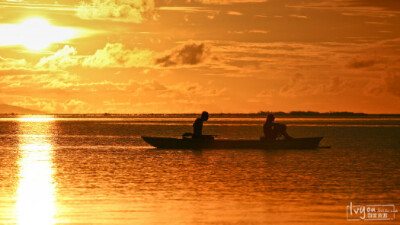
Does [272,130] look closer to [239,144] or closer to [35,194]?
[239,144]

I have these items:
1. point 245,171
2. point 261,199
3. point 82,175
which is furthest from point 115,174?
point 261,199

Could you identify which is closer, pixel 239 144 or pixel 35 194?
pixel 35 194

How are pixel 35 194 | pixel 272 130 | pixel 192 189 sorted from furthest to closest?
pixel 272 130, pixel 192 189, pixel 35 194

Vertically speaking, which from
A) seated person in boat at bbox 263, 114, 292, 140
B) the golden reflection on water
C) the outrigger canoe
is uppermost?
seated person in boat at bbox 263, 114, 292, 140

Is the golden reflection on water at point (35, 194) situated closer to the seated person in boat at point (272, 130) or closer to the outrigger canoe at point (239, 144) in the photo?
the outrigger canoe at point (239, 144)

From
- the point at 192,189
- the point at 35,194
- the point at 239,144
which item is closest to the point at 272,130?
the point at 239,144

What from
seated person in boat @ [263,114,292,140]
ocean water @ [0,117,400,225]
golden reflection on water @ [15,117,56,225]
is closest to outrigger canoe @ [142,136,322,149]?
seated person in boat @ [263,114,292,140]

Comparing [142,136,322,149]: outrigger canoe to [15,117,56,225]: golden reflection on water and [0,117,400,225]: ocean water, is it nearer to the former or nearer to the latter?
[0,117,400,225]: ocean water

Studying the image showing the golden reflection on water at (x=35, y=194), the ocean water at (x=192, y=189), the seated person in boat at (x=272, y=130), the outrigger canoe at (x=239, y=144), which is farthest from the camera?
the outrigger canoe at (x=239, y=144)

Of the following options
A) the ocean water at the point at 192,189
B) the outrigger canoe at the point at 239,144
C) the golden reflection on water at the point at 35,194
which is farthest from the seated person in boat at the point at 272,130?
the golden reflection on water at the point at 35,194

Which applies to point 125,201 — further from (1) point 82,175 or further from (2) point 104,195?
(1) point 82,175

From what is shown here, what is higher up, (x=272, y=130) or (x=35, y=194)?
(x=272, y=130)

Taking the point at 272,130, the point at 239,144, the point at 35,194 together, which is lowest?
the point at 35,194

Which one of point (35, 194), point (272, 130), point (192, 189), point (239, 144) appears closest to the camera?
point (35, 194)
